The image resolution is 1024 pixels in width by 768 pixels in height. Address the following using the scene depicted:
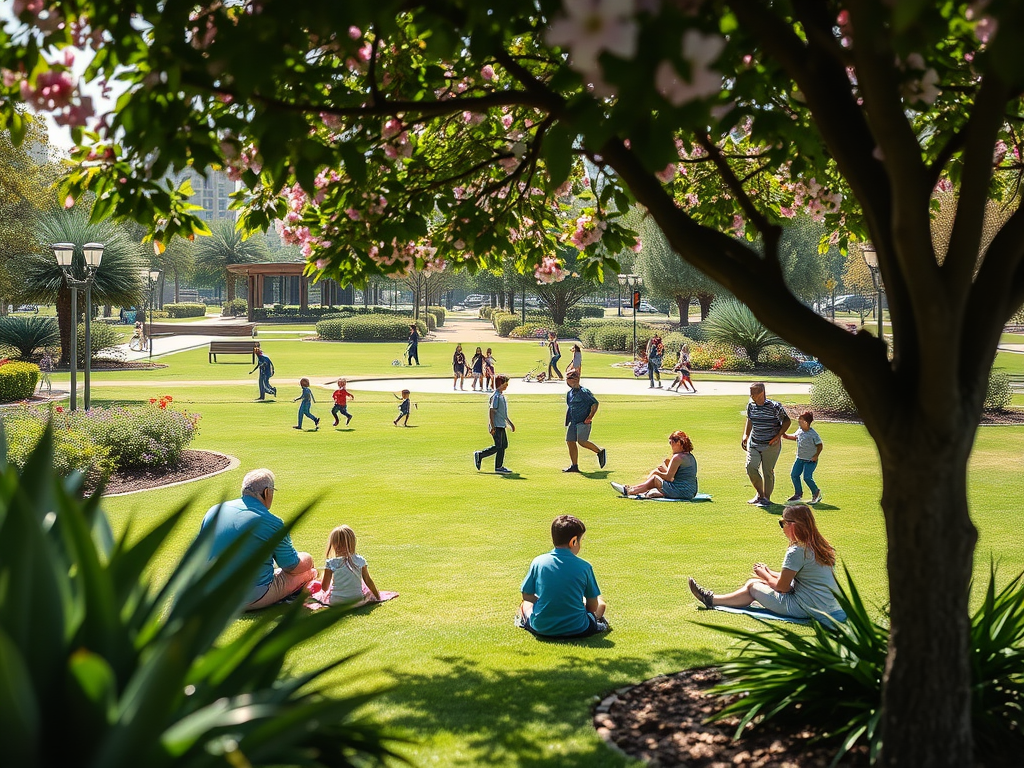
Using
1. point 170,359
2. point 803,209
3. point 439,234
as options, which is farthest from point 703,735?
point 170,359

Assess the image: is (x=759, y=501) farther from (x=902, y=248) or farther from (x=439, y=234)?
(x=902, y=248)

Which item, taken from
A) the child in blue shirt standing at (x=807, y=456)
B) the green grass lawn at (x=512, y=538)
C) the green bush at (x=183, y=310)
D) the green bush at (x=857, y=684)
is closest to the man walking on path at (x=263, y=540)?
the green grass lawn at (x=512, y=538)

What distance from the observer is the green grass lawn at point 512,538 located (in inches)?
231

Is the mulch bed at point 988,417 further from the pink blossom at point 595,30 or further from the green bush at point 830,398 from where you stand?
the pink blossom at point 595,30

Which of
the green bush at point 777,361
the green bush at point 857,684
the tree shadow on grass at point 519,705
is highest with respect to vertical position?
the green bush at point 777,361

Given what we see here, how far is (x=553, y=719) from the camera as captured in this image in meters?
5.45

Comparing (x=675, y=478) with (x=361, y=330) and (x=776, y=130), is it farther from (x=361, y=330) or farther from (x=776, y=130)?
(x=361, y=330)

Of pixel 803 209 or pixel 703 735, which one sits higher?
pixel 803 209

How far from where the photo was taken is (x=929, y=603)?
3945 mm

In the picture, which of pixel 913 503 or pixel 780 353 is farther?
pixel 780 353

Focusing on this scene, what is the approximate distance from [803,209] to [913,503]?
618cm

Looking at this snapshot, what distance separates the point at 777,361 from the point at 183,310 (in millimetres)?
70719

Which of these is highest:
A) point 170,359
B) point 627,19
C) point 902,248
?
point 627,19

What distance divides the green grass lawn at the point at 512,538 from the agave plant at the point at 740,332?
17.9 meters
